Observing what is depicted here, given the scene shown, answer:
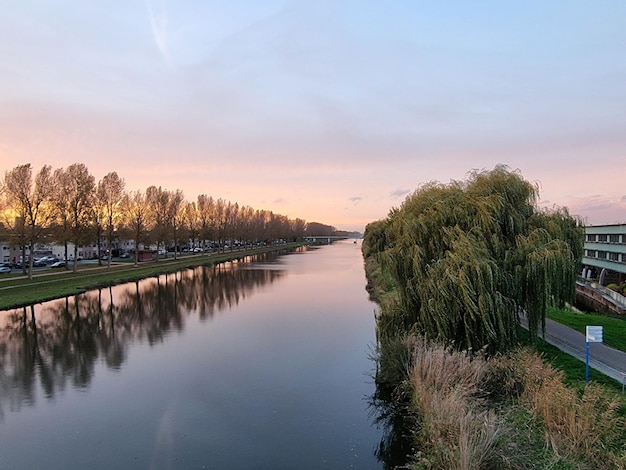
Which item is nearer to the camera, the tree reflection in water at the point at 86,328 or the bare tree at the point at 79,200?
the tree reflection in water at the point at 86,328

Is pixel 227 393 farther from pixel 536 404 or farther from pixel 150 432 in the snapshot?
pixel 536 404

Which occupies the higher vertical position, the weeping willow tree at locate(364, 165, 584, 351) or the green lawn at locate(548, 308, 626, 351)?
the weeping willow tree at locate(364, 165, 584, 351)

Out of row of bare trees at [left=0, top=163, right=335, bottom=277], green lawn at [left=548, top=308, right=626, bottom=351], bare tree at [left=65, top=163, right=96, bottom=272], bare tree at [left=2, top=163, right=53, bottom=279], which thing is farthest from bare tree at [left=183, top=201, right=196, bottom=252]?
green lawn at [left=548, top=308, right=626, bottom=351]

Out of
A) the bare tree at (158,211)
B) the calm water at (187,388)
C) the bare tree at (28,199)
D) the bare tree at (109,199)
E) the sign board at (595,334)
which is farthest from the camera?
the bare tree at (158,211)

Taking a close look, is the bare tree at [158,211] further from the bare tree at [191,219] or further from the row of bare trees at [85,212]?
the bare tree at [191,219]

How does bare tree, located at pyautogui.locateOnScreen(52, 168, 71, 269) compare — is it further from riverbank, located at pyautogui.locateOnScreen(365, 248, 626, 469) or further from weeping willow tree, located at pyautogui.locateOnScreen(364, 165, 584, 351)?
Answer: riverbank, located at pyautogui.locateOnScreen(365, 248, 626, 469)

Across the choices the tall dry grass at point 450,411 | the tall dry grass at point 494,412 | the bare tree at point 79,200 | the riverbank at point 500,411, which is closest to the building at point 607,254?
the riverbank at point 500,411

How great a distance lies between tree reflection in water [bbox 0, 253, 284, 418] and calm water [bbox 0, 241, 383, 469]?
8 cm

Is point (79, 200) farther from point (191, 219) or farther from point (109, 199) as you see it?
point (191, 219)

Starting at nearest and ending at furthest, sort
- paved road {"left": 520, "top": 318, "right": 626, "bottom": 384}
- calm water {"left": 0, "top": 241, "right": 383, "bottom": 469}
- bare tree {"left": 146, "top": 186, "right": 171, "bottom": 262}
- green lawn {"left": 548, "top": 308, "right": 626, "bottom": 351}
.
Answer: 1. calm water {"left": 0, "top": 241, "right": 383, "bottom": 469}
2. paved road {"left": 520, "top": 318, "right": 626, "bottom": 384}
3. green lawn {"left": 548, "top": 308, "right": 626, "bottom": 351}
4. bare tree {"left": 146, "top": 186, "right": 171, "bottom": 262}

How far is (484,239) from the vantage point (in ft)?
38.0

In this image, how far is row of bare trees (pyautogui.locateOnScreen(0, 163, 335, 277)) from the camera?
116 feet

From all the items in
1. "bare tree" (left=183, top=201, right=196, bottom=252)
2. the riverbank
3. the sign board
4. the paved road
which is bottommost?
the paved road

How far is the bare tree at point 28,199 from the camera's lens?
34.7 meters
